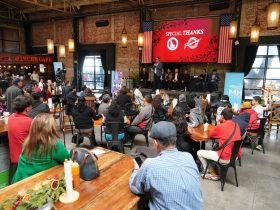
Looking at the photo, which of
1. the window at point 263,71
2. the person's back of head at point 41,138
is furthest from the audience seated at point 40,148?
the window at point 263,71

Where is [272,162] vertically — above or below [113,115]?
below

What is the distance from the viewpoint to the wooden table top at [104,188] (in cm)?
156

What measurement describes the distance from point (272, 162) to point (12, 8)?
15.4m

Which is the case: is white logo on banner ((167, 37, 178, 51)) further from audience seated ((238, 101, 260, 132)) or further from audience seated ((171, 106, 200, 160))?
audience seated ((171, 106, 200, 160))

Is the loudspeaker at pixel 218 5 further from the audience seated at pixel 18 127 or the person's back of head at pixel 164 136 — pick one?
the person's back of head at pixel 164 136

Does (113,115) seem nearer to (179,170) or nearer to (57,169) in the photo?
(57,169)

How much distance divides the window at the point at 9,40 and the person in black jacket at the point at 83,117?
39.6ft

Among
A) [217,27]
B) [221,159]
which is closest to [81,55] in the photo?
[217,27]

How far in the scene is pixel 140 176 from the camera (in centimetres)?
164

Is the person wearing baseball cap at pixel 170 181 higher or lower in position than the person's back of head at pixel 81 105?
lower

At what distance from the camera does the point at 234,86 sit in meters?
8.67

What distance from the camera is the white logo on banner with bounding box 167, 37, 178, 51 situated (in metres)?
9.77

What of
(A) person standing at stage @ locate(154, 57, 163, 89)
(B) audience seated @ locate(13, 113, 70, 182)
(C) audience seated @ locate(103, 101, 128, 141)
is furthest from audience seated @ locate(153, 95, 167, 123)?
(A) person standing at stage @ locate(154, 57, 163, 89)

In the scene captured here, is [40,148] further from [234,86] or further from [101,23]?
[101,23]
